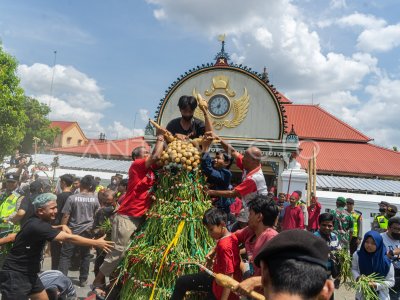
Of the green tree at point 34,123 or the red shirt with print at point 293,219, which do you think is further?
the green tree at point 34,123

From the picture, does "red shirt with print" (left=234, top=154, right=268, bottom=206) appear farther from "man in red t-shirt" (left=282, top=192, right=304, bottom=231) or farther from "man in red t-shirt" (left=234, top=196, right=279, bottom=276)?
"man in red t-shirt" (left=282, top=192, right=304, bottom=231)

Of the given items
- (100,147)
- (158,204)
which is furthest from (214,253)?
(100,147)

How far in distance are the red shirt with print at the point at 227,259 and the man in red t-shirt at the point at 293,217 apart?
4.90 meters

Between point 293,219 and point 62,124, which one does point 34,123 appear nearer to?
point 62,124

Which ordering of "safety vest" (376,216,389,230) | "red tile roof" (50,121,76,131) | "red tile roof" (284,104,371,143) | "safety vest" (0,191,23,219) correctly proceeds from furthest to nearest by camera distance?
"red tile roof" (50,121,76,131), "red tile roof" (284,104,371,143), "safety vest" (376,216,389,230), "safety vest" (0,191,23,219)

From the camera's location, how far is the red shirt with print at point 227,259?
3010 mm

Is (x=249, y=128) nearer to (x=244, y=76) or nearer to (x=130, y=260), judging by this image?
(x=244, y=76)

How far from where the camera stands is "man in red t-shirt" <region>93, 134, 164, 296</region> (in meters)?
3.65

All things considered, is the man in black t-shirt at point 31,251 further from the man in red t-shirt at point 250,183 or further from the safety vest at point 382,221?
the safety vest at point 382,221

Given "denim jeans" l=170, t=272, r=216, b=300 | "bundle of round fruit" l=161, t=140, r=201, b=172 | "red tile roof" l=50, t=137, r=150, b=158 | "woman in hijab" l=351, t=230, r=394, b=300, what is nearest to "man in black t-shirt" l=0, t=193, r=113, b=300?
"denim jeans" l=170, t=272, r=216, b=300

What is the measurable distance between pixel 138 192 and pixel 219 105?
12963 millimetres

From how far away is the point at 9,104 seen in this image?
25.8 metres

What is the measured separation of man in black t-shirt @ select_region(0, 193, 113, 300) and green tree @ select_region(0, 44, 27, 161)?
79.9 feet

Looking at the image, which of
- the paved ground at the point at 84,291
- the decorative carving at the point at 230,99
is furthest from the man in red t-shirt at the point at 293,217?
the decorative carving at the point at 230,99
